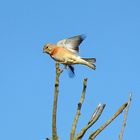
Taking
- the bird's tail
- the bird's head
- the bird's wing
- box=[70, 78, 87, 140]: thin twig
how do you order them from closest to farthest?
1. box=[70, 78, 87, 140]: thin twig
2. the bird's wing
3. the bird's tail
4. the bird's head

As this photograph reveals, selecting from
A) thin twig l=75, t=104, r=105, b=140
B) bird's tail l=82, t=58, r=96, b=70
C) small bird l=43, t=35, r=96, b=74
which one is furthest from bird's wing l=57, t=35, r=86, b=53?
thin twig l=75, t=104, r=105, b=140

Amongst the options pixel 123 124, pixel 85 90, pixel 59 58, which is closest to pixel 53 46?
pixel 59 58

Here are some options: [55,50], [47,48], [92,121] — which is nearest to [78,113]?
[92,121]

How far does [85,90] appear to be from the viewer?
368 cm

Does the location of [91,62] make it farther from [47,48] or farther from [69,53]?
[47,48]

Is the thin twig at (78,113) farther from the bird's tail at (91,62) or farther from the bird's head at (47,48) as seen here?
the bird's head at (47,48)

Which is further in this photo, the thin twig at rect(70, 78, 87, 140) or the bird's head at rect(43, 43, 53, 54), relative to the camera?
the bird's head at rect(43, 43, 53, 54)

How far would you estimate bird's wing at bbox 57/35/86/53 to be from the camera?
21.6 ft

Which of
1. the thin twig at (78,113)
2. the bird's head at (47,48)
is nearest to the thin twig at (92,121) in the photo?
the thin twig at (78,113)

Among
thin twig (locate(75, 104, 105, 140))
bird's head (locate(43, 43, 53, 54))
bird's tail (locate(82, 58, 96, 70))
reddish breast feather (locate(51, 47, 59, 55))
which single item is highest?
bird's head (locate(43, 43, 53, 54))

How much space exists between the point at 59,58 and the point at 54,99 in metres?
3.72

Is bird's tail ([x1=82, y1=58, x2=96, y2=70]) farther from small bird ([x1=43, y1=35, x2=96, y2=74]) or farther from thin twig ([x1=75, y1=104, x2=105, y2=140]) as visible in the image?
thin twig ([x1=75, y1=104, x2=105, y2=140])

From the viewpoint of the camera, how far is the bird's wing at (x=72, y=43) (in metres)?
6.60

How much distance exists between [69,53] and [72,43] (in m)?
0.24
